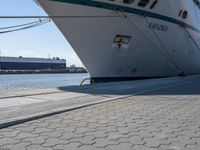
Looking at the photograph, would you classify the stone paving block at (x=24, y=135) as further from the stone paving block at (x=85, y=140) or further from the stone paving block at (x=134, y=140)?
the stone paving block at (x=134, y=140)

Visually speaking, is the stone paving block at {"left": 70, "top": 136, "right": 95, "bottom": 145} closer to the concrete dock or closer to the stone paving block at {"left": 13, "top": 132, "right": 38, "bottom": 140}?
the concrete dock

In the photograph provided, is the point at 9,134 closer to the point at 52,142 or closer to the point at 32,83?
the point at 52,142

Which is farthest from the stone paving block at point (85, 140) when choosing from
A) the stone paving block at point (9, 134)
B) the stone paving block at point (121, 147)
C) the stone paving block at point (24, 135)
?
the stone paving block at point (9, 134)

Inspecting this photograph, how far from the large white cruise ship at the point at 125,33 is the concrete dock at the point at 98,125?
23.0 ft

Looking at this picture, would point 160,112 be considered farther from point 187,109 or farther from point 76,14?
point 76,14

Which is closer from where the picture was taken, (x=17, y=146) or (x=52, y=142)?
(x=17, y=146)

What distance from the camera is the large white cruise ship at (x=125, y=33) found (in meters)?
15.1

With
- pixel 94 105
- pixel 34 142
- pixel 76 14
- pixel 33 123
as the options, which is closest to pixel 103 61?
pixel 76 14

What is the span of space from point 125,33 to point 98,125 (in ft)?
36.7

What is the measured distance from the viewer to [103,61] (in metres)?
16.9

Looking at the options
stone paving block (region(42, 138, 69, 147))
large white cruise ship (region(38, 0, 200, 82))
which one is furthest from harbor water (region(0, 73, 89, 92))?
stone paving block (region(42, 138, 69, 147))

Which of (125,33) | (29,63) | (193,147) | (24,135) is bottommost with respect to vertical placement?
(193,147)

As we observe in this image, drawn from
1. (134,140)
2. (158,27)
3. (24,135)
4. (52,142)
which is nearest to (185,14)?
(158,27)

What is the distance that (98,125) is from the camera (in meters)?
5.89
